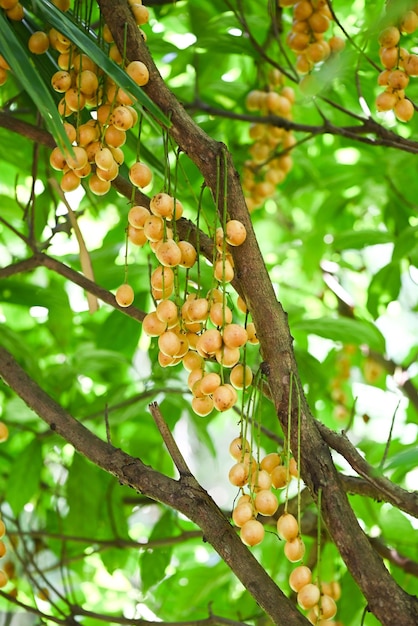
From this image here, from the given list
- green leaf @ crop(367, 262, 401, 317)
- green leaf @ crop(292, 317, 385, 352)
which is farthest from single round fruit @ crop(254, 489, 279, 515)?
green leaf @ crop(367, 262, 401, 317)

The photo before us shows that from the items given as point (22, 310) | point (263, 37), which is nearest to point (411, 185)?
point (263, 37)

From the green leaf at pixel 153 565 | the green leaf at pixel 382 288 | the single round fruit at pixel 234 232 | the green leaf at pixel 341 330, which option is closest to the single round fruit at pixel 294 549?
the single round fruit at pixel 234 232

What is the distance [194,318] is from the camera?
721 mm

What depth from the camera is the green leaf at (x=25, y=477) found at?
56.9 inches

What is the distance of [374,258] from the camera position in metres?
2.46

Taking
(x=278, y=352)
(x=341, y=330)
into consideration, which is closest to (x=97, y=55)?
(x=278, y=352)

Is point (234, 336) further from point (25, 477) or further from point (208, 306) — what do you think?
point (25, 477)

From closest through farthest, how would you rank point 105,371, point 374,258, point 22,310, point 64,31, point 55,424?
point 64,31 < point 55,424 < point 105,371 < point 22,310 < point 374,258

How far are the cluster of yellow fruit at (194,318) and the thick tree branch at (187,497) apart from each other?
0.09 meters

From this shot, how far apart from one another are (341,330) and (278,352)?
63cm

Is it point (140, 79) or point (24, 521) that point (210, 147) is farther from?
point (24, 521)

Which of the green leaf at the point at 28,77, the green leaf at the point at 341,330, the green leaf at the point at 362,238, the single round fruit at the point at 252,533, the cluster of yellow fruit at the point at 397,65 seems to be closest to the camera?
the green leaf at the point at 28,77

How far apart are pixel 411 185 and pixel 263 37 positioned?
402 mm

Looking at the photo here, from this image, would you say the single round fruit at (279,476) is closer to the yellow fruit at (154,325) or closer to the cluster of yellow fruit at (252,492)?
the cluster of yellow fruit at (252,492)
